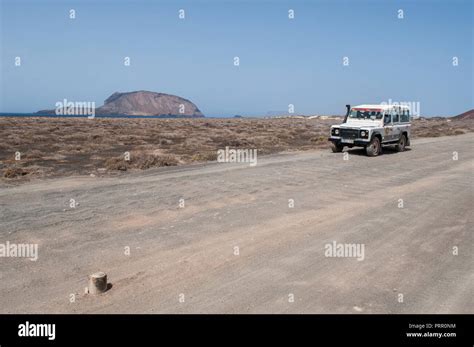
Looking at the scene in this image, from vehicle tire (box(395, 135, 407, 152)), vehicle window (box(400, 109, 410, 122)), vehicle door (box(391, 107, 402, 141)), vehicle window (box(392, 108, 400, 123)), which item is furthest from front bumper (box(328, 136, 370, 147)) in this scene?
vehicle window (box(400, 109, 410, 122))

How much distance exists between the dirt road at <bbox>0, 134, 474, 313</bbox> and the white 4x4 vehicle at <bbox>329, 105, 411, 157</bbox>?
6965 mm

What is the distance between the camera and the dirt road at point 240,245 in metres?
5.18

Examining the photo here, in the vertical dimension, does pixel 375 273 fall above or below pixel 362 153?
below

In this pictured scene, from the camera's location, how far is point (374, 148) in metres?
19.6

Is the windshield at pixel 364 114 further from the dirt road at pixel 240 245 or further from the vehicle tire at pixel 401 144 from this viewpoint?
the dirt road at pixel 240 245

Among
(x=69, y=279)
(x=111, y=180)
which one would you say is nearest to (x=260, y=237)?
(x=69, y=279)

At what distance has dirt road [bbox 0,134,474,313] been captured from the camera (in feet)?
17.0

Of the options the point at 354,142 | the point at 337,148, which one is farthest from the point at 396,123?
the point at 337,148

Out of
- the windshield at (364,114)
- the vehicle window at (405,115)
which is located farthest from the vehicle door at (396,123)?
the windshield at (364,114)

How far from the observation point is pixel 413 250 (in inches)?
271
